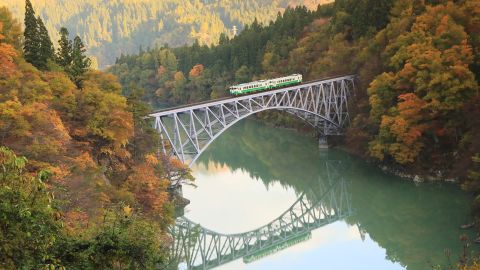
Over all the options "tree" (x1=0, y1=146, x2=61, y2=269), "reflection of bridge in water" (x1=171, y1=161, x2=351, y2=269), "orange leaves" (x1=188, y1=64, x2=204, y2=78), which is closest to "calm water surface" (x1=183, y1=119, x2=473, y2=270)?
"reflection of bridge in water" (x1=171, y1=161, x2=351, y2=269)

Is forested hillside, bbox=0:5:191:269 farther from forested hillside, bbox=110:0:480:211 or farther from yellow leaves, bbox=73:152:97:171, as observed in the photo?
forested hillside, bbox=110:0:480:211

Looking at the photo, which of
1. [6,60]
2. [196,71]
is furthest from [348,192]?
[196,71]

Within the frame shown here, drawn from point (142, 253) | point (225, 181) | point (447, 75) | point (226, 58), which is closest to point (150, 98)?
point (226, 58)

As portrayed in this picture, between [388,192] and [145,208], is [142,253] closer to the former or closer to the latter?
[145,208]

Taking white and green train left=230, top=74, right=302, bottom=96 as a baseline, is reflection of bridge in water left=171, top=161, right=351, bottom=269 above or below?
below

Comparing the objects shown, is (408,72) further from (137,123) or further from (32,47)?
(32,47)

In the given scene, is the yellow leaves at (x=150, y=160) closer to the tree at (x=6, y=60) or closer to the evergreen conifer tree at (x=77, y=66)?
the evergreen conifer tree at (x=77, y=66)
